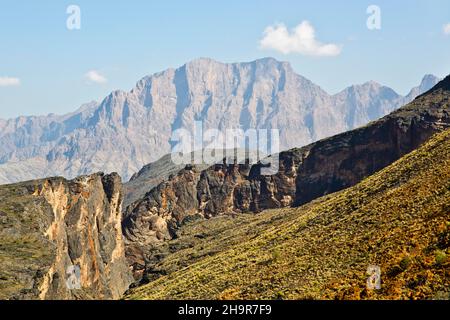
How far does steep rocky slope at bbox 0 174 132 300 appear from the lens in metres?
50.3

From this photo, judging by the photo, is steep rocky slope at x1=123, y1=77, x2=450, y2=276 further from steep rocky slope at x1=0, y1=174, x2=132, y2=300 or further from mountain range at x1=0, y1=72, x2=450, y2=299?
steep rocky slope at x1=0, y1=174, x2=132, y2=300

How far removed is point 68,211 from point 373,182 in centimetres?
4770

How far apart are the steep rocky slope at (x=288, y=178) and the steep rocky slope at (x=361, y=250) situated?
5199cm

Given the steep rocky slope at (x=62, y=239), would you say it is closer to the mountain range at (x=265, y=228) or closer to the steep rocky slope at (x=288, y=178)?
the mountain range at (x=265, y=228)

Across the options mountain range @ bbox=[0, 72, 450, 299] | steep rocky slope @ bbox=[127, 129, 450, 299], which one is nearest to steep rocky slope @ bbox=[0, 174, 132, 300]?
mountain range @ bbox=[0, 72, 450, 299]

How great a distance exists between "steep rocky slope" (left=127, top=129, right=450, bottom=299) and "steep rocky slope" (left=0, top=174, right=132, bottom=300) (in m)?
11.3

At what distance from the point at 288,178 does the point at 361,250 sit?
98.1 m

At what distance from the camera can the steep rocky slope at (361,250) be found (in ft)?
94.4

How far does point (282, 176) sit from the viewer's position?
5285 inches

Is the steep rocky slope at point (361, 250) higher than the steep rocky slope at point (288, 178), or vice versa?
the steep rocky slope at point (288, 178)

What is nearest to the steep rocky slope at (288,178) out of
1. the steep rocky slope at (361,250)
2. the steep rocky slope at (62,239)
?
the steep rocky slope at (62,239)

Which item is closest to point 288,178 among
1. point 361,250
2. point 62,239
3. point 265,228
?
point 265,228

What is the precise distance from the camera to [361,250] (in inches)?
1403

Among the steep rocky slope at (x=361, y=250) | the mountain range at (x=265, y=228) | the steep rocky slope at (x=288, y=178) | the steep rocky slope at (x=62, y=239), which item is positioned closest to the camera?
the steep rocky slope at (x=361, y=250)
